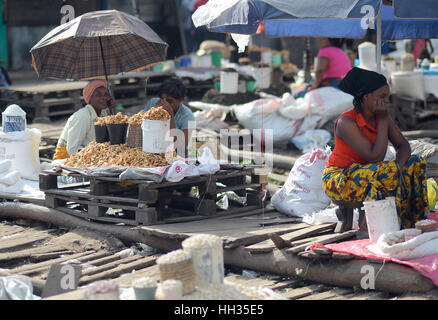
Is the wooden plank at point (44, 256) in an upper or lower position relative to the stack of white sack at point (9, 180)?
lower

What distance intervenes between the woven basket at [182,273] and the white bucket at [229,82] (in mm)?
8181

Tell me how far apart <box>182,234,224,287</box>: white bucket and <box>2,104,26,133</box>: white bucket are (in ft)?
13.2

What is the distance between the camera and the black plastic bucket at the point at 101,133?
6324mm

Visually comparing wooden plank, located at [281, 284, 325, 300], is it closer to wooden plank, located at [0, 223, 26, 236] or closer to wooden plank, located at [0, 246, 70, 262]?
wooden plank, located at [0, 246, 70, 262]

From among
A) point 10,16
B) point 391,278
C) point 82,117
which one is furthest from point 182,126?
point 10,16

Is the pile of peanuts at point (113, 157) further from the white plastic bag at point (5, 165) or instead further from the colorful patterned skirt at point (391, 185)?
the colorful patterned skirt at point (391, 185)

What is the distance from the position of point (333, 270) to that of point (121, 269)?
5.04 ft

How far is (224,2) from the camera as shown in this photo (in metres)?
6.14

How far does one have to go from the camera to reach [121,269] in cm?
522

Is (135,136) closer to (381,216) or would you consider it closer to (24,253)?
(24,253)

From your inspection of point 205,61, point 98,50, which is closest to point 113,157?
point 98,50

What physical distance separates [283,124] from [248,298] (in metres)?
6.29

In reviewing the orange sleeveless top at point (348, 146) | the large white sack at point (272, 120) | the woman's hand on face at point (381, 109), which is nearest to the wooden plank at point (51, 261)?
the orange sleeveless top at point (348, 146)

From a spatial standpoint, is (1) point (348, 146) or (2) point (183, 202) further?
(2) point (183, 202)
